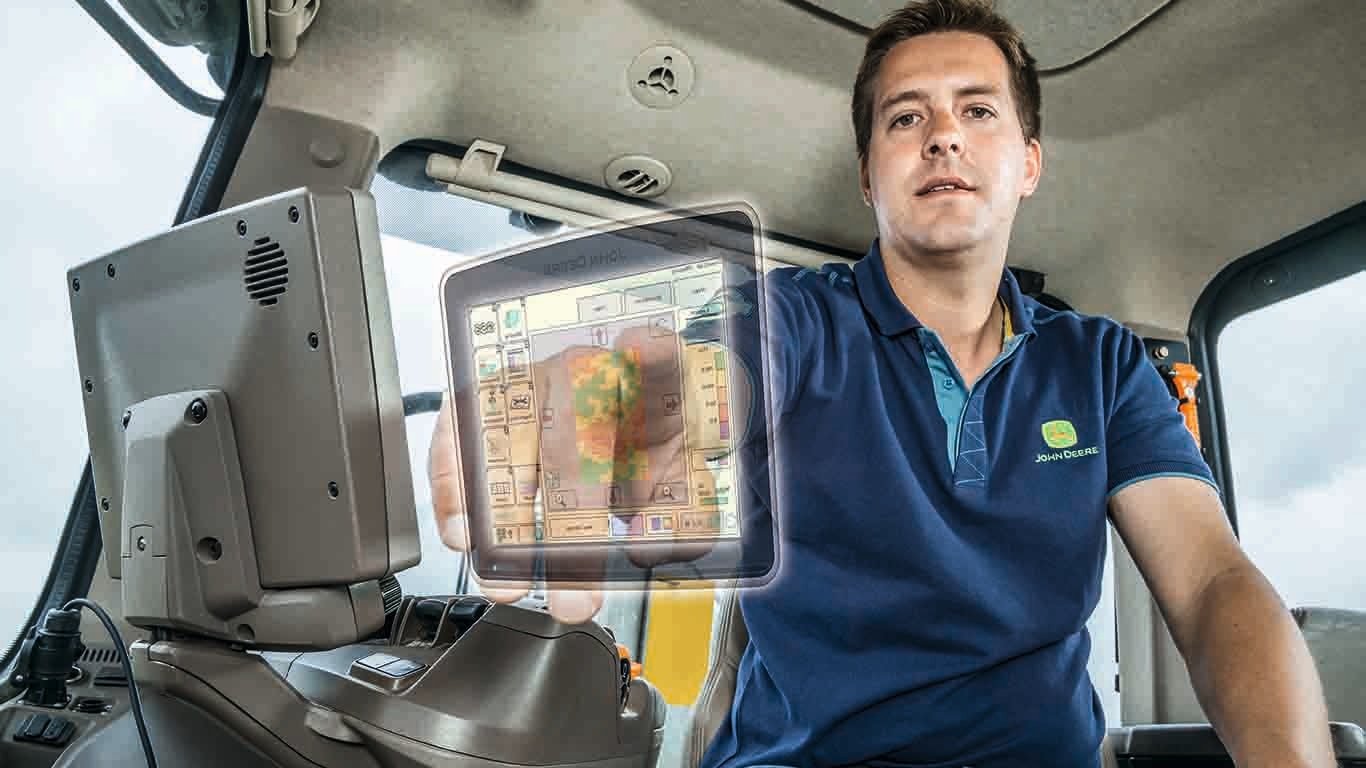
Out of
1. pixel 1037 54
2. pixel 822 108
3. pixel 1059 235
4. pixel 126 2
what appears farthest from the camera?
pixel 1059 235

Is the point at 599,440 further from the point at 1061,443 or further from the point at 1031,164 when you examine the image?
the point at 1031,164

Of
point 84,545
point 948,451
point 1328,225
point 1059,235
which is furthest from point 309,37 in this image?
point 1328,225

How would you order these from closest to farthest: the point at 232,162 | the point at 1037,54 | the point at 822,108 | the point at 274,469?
the point at 274,469 → the point at 232,162 → the point at 1037,54 → the point at 822,108

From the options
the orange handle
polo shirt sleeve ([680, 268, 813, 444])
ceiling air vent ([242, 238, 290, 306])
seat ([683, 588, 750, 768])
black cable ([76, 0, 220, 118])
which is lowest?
seat ([683, 588, 750, 768])

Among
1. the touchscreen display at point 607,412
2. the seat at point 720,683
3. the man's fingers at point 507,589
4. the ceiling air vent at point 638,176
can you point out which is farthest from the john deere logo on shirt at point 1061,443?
the ceiling air vent at point 638,176

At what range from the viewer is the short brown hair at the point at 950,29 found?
148 centimetres

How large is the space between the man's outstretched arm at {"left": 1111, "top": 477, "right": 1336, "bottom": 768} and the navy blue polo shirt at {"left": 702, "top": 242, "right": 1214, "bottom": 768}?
0.04 meters

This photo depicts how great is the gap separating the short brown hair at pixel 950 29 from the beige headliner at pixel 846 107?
0.42m

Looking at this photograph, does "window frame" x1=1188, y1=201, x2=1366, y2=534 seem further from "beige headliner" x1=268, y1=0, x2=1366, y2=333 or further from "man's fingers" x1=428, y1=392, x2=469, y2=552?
"man's fingers" x1=428, y1=392, x2=469, y2=552

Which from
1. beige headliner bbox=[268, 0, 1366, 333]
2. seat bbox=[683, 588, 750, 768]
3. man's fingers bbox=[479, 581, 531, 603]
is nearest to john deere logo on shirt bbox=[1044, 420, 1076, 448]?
seat bbox=[683, 588, 750, 768]

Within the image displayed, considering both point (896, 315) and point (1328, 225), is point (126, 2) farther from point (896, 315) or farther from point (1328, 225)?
point (1328, 225)

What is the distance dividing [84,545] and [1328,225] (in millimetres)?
2837

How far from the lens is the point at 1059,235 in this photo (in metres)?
2.75

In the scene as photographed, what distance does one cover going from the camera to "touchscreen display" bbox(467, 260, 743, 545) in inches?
32.6
